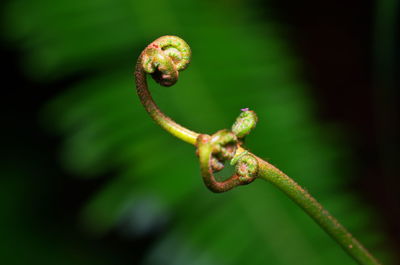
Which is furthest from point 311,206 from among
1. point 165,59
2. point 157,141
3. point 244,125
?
point 157,141

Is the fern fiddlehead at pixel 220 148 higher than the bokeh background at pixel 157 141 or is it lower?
lower

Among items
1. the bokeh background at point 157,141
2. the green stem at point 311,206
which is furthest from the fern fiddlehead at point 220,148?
the bokeh background at point 157,141

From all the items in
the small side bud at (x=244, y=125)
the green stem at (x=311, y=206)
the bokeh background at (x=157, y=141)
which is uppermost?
the bokeh background at (x=157, y=141)

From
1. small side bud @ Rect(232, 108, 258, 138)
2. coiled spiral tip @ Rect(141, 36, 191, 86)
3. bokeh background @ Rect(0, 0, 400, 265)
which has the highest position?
bokeh background @ Rect(0, 0, 400, 265)

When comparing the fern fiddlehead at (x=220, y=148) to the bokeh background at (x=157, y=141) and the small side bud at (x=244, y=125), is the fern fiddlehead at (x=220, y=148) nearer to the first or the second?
the small side bud at (x=244, y=125)

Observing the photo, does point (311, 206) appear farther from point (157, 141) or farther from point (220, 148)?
point (157, 141)

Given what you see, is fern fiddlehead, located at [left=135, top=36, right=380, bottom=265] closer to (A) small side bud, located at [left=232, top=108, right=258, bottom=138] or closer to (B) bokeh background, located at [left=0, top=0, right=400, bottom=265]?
(A) small side bud, located at [left=232, top=108, right=258, bottom=138]

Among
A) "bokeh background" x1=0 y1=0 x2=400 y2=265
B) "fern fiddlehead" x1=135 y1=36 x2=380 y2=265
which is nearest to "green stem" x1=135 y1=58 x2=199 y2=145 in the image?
"fern fiddlehead" x1=135 y1=36 x2=380 y2=265
